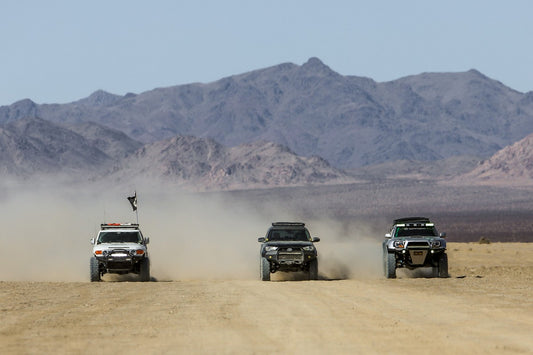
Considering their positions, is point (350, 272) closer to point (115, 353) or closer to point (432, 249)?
point (432, 249)

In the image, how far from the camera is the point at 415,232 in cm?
3378

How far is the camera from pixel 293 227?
33.8 m

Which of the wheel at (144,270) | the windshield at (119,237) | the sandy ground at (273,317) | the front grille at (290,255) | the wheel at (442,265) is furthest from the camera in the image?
the windshield at (119,237)

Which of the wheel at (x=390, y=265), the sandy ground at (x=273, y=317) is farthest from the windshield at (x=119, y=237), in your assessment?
the wheel at (x=390, y=265)

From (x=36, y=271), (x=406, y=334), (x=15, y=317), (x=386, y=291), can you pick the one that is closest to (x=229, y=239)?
(x=36, y=271)

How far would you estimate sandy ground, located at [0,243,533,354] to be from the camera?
49.9 ft

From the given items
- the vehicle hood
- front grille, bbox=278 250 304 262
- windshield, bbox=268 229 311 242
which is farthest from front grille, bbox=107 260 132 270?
front grille, bbox=278 250 304 262

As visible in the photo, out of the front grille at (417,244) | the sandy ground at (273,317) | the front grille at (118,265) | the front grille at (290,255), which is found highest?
the front grille at (417,244)

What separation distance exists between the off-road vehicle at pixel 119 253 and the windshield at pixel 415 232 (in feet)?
26.7

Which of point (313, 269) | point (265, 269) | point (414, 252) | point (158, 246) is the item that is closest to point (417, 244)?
point (414, 252)

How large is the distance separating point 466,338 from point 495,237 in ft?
286

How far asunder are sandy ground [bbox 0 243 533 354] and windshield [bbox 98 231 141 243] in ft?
8.57

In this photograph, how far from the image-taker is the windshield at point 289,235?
3336 centimetres

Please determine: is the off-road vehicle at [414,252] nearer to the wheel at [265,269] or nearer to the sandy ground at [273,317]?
the sandy ground at [273,317]
